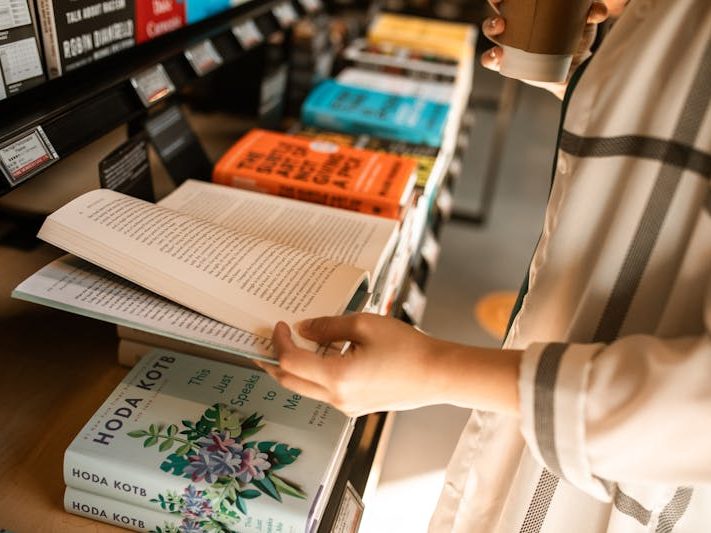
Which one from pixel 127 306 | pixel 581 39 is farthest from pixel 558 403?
pixel 581 39

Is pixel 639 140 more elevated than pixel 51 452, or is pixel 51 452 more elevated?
pixel 639 140

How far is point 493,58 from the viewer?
1.12m

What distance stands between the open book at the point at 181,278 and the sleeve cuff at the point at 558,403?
9.6 inches

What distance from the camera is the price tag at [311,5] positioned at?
6.17 ft

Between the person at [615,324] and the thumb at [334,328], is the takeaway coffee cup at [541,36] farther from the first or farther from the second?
the thumb at [334,328]

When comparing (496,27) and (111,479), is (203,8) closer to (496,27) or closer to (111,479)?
(496,27)

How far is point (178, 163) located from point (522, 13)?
0.67 meters

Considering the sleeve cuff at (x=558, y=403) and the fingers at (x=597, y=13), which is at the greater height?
the fingers at (x=597, y=13)

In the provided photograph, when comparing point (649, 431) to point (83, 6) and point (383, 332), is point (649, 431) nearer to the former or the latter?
point (383, 332)

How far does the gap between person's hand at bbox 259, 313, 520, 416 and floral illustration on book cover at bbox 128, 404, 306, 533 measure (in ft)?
0.56

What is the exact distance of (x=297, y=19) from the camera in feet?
5.93

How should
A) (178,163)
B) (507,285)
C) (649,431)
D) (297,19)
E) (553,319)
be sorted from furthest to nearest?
(507,285) < (297,19) < (178,163) < (553,319) < (649,431)

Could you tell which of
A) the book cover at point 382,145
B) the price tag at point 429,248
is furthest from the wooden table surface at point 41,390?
the price tag at point 429,248

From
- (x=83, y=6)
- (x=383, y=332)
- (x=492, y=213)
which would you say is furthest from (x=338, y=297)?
(x=492, y=213)
